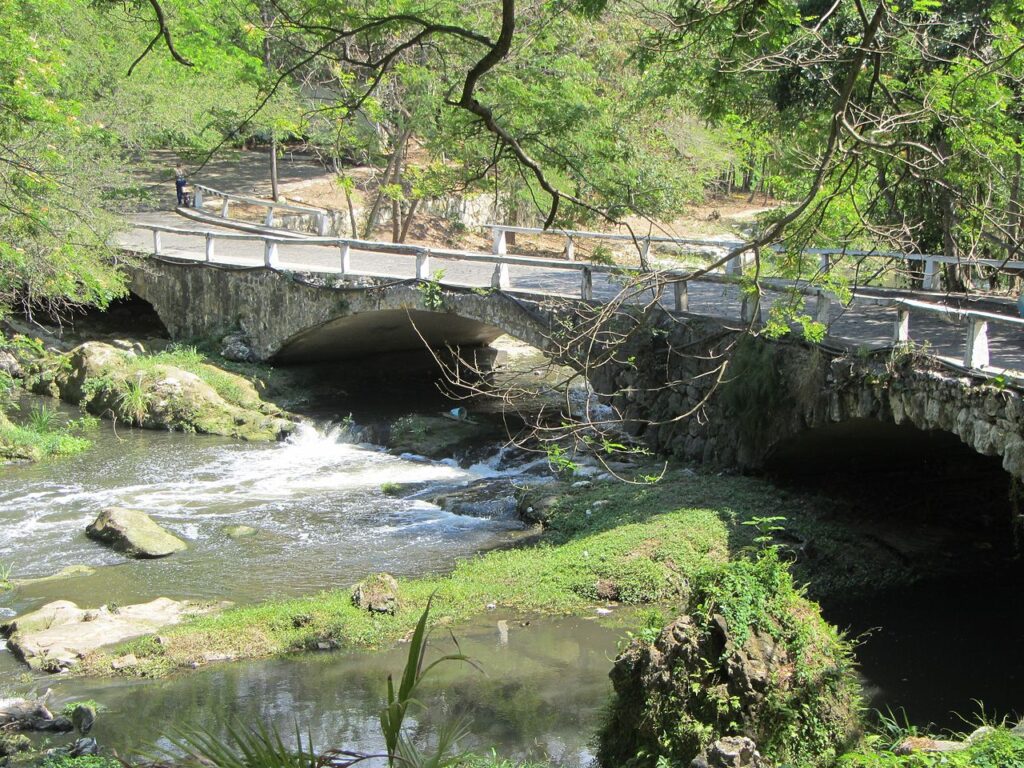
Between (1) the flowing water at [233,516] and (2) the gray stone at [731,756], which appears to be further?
(1) the flowing water at [233,516]

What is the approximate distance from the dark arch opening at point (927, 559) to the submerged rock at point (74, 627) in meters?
7.00

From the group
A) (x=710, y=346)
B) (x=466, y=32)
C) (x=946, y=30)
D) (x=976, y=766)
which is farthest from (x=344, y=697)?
(x=946, y=30)

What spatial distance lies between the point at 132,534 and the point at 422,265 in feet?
25.5

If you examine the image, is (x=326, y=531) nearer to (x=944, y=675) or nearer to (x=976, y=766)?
(x=944, y=675)

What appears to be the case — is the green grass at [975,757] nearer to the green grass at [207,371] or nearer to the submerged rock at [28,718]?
the submerged rock at [28,718]

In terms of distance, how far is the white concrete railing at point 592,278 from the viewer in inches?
413

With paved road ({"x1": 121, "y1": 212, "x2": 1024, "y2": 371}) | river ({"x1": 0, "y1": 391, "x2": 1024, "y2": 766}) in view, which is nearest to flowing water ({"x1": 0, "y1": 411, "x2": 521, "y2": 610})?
river ({"x1": 0, "y1": 391, "x2": 1024, "y2": 766})

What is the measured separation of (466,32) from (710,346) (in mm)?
9414

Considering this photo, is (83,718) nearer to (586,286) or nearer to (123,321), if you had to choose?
(586,286)

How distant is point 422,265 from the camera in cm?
1944

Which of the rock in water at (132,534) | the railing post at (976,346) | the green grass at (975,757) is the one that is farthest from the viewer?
the rock in water at (132,534)

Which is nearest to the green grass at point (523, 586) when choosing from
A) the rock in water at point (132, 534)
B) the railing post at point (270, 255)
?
the rock in water at point (132, 534)

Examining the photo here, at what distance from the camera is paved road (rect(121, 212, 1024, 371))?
41.0ft

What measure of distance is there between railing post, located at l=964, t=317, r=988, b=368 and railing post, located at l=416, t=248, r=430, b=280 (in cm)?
1046
